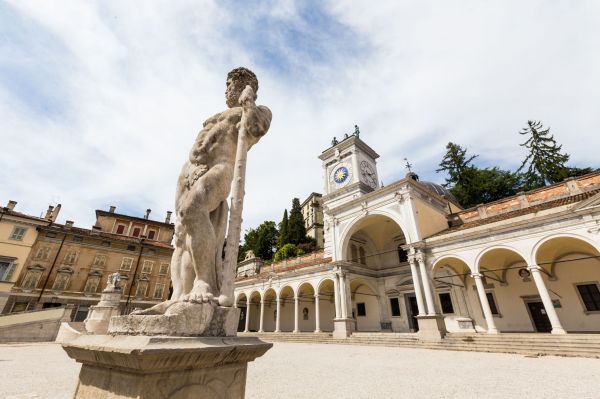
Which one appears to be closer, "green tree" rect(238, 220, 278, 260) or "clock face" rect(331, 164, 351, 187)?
"clock face" rect(331, 164, 351, 187)

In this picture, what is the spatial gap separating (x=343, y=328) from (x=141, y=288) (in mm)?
24297

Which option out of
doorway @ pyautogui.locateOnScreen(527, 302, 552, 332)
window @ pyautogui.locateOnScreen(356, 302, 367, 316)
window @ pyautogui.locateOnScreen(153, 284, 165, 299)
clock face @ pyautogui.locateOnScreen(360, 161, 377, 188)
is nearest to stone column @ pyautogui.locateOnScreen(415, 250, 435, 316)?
doorway @ pyautogui.locateOnScreen(527, 302, 552, 332)

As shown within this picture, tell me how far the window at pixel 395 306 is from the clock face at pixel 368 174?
10528mm

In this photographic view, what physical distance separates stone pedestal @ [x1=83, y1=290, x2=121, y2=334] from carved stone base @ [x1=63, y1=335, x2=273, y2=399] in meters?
14.7

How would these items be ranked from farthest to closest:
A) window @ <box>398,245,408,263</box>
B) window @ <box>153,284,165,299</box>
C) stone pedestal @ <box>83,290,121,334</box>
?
window @ <box>153,284,165,299</box>
window @ <box>398,245,408,263</box>
stone pedestal @ <box>83,290,121,334</box>

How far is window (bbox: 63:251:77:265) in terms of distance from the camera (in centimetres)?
2714

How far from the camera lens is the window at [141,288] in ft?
95.9

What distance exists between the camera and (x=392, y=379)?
6211 mm

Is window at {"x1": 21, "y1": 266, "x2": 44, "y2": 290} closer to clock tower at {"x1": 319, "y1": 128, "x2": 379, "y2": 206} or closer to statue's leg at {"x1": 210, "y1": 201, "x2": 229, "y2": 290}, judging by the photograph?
clock tower at {"x1": 319, "y1": 128, "x2": 379, "y2": 206}

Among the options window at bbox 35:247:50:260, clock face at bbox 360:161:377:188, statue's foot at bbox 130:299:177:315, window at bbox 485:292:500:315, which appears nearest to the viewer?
statue's foot at bbox 130:299:177:315

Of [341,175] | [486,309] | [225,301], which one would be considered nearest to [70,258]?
[341,175]

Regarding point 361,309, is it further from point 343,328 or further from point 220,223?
point 220,223

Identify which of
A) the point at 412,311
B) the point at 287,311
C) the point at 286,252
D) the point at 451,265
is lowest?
the point at 412,311

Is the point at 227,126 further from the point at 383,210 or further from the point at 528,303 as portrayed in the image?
the point at 528,303
